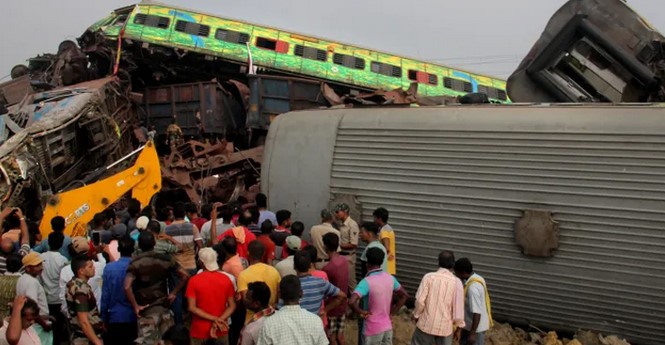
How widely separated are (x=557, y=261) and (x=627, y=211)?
0.93 metres

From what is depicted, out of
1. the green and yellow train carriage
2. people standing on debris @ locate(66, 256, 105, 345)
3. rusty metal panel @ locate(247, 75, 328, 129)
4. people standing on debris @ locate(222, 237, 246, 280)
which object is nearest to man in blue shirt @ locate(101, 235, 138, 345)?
people standing on debris @ locate(66, 256, 105, 345)

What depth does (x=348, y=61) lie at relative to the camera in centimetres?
2019

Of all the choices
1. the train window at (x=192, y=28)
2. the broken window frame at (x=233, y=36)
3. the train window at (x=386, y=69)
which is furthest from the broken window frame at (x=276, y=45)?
the train window at (x=386, y=69)

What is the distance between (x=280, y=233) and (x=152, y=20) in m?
14.5

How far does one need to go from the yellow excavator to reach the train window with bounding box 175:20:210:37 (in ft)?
31.3

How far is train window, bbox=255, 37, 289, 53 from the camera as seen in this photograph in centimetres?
1934

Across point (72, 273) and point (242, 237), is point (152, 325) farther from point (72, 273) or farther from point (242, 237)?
point (242, 237)

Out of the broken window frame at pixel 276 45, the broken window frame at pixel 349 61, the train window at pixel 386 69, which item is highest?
the broken window frame at pixel 276 45

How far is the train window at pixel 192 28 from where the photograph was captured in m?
18.8

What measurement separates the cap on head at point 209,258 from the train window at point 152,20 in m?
15.2

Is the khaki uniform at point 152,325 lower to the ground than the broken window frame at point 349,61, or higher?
lower

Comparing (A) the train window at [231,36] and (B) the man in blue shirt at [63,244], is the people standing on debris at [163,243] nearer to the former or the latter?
(B) the man in blue shirt at [63,244]

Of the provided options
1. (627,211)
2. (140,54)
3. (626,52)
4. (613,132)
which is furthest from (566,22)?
(140,54)

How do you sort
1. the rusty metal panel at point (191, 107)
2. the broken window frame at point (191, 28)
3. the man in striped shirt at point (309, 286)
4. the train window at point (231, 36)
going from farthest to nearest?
1. the train window at point (231, 36)
2. the broken window frame at point (191, 28)
3. the rusty metal panel at point (191, 107)
4. the man in striped shirt at point (309, 286)
